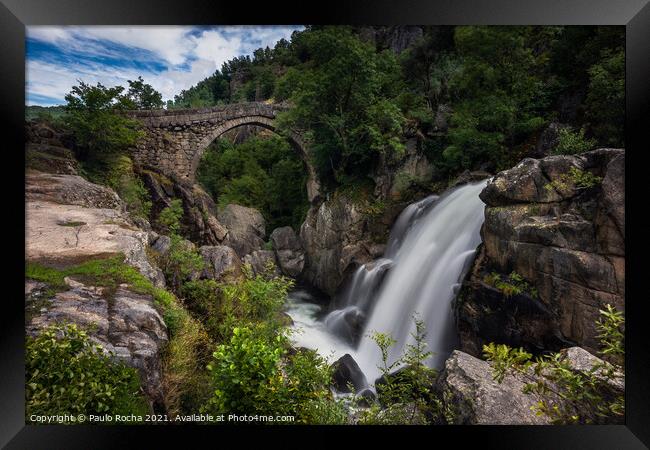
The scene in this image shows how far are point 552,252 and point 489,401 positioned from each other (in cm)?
208

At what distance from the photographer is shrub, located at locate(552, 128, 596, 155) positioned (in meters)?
4.15

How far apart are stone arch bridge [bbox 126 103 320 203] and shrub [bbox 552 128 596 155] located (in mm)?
7016

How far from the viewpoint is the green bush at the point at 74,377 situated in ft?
6.69

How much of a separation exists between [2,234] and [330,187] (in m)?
7.98

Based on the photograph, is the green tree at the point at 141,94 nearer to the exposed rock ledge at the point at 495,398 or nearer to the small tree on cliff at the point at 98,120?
the small tree on cliff at the point at 98,120

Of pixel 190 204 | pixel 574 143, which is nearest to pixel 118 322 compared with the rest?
pixel 574 143

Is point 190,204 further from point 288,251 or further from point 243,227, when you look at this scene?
point 288,251

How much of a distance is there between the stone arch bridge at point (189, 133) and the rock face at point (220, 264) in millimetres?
Result: 2987

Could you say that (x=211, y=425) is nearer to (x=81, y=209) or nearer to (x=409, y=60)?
(x=81, y=209)

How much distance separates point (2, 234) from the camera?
9.01 ft

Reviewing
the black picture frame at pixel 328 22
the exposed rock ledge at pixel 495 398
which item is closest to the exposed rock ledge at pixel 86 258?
the black picture frame at pixel 328 22

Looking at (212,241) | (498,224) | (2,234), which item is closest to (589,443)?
(498,224)

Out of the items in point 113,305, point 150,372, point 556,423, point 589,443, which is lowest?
point 589,443

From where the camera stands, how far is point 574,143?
171 inches
